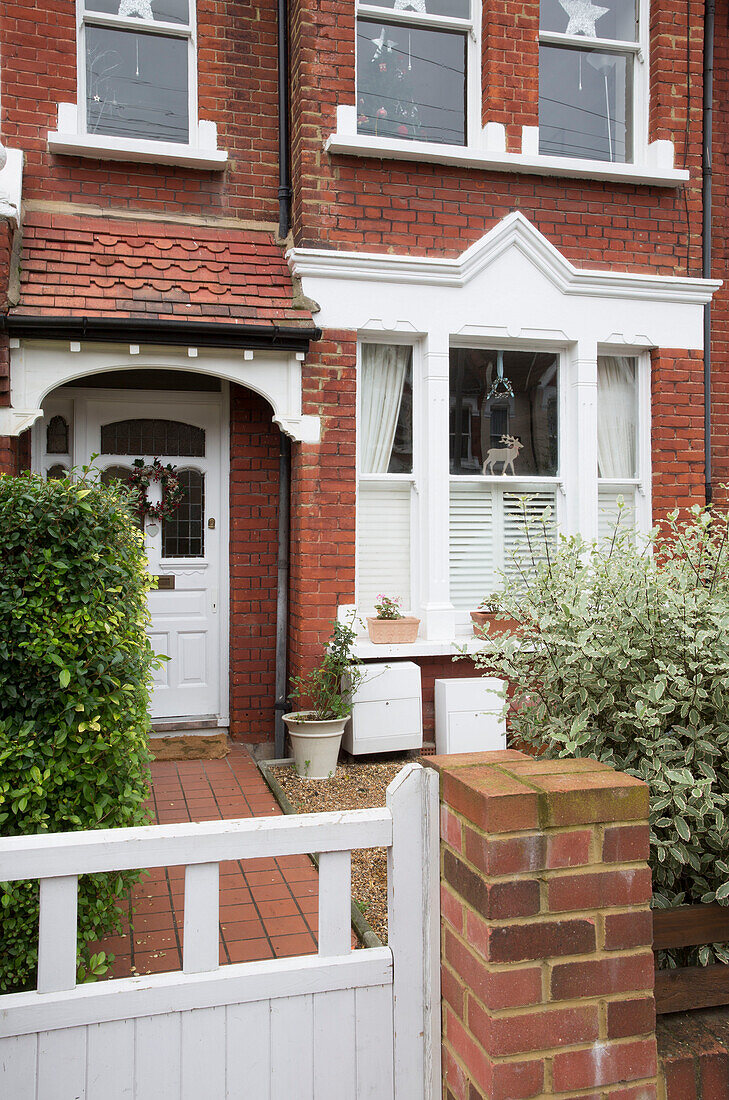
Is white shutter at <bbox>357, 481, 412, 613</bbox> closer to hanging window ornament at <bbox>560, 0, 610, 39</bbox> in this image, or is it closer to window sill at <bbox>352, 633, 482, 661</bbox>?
window sill at <bbox>352, 633, 482, 661</bbox>

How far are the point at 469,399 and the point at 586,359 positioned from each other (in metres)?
1.02

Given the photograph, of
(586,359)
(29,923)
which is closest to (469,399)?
(586,359)

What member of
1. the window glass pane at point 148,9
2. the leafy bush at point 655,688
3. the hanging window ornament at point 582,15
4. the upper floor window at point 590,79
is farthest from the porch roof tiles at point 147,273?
the leafy bush at point 655,688

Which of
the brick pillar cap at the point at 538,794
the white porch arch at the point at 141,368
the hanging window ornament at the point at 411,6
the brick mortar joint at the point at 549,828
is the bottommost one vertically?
the brick mortar joint at the point at 549,828

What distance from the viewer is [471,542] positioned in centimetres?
702

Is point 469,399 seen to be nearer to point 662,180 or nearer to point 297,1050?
point 662,180

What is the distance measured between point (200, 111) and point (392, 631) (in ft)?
14.0

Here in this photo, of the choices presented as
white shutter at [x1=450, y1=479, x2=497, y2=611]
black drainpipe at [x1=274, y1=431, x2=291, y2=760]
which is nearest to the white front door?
black drainpipe at [x1=274, y1=431, x2=291, y2=760]

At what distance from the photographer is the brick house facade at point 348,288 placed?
631cm

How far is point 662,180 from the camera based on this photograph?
718 cm

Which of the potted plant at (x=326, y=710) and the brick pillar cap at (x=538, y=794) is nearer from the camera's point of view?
the brick pillar cap at (x=538, y=794)

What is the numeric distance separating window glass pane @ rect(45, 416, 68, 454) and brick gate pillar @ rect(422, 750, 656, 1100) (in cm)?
556

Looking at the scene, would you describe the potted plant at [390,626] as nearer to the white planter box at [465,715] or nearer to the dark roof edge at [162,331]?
the white planter box at [465,715]

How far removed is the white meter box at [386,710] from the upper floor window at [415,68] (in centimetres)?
415
